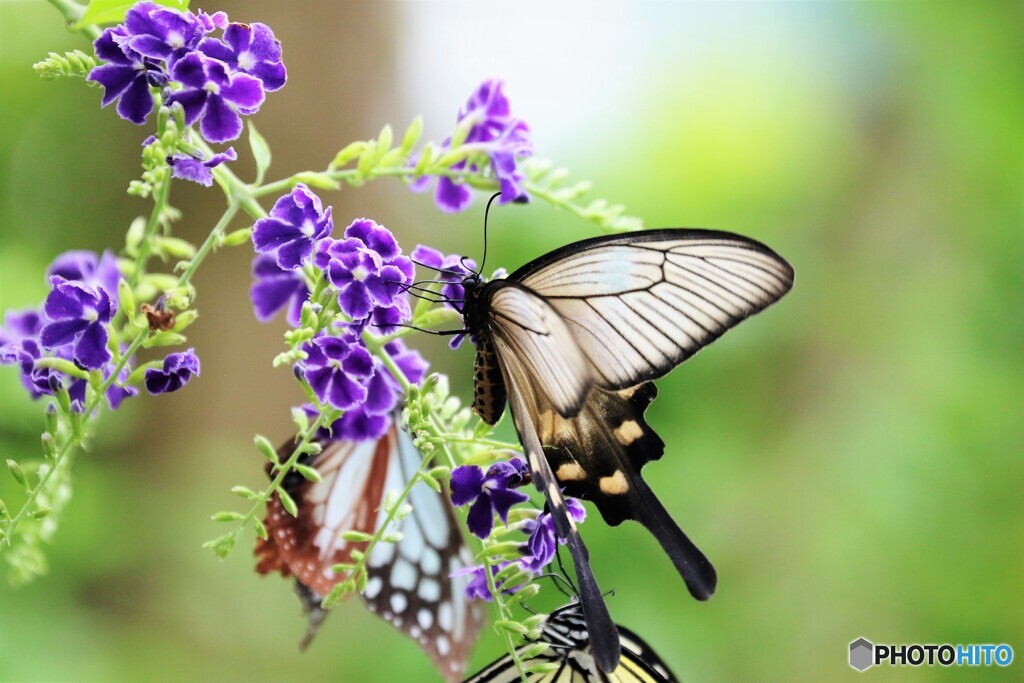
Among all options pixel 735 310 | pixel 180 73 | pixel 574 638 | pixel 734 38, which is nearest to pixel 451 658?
pixel 574 638

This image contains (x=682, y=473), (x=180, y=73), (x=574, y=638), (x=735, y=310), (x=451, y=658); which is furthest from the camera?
(x=682, y=473)

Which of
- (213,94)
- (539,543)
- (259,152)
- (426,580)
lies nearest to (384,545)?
(426,580)

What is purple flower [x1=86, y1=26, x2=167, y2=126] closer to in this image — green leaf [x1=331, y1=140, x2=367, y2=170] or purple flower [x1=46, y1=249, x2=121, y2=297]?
green leaf [x1=331, y1=140, x2=367, y2=170]

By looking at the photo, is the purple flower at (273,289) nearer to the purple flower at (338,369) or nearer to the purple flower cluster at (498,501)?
the purple flower at (338,369)

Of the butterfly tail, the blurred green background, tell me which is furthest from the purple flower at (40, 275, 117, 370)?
the blurred green background

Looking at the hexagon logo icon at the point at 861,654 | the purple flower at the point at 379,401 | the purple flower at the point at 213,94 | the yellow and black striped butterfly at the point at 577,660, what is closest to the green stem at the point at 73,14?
the purple flower at the point at 213,94

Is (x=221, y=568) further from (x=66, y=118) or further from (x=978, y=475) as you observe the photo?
(x=978, y=475)
